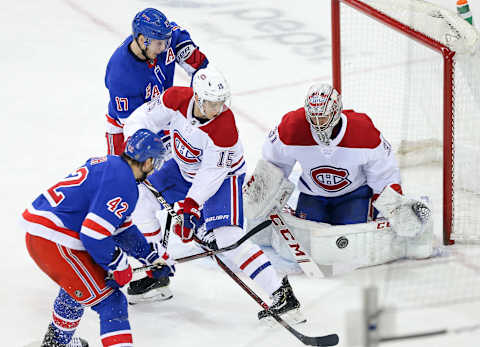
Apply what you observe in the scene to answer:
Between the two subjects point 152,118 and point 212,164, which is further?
point 152,118

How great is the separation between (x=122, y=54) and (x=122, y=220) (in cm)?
122

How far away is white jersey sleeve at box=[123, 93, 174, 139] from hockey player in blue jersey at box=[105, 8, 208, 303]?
283mm

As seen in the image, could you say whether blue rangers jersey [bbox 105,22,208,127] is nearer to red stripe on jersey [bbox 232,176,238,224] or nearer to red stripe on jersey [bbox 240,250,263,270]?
red stripe on jersey [bbox 232,176,238,224]

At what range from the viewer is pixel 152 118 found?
361cm

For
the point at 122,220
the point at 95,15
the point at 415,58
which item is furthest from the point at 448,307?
the point at 95,15

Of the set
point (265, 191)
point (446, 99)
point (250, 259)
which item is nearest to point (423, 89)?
point (446, 99)

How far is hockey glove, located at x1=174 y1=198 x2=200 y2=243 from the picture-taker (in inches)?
137

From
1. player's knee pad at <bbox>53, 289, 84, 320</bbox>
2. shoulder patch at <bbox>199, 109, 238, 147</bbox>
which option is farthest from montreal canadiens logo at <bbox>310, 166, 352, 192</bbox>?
player's knee pad at <bbox>53, 289, 84, 320</bbox>

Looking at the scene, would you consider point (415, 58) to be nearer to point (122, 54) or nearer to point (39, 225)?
point (122, 54)

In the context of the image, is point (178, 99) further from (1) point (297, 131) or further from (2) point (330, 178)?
(2) point (330, 178)

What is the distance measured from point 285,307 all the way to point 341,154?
68cm

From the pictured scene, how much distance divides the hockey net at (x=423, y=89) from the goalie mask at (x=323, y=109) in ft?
1.85

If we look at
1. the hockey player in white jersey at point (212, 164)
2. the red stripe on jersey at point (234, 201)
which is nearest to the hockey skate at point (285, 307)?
the hockey player in white jersey at point (212, 164)

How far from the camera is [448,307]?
7.16 feet
